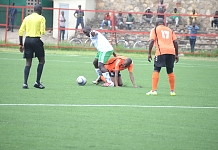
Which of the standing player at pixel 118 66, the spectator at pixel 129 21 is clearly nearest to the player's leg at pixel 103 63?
the standing player at pixel 118 66

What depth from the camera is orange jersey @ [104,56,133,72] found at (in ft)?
53.1

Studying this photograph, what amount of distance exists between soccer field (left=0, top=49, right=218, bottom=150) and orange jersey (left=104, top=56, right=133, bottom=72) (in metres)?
0.54

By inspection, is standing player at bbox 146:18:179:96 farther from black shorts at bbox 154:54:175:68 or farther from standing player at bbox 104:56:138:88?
standing player at bbox 104:56:138:88

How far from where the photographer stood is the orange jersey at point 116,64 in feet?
53.1

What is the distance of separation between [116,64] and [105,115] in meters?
4.89

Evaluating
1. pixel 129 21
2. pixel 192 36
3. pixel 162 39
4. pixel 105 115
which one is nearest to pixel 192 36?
pixel 192 36

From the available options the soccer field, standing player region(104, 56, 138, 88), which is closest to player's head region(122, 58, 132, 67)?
standing player region(104, 56, 138, 88)

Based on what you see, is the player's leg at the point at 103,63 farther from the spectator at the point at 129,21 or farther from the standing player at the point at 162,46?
the spectator at the point at 129,21

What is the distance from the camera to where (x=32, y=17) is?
49.3ft

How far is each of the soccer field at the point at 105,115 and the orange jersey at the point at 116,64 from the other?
0.54 meters

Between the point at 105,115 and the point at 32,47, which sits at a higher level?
the point at 32,47

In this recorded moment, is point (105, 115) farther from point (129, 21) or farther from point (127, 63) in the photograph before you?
point (129, 21)

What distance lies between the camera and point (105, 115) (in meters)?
11.4

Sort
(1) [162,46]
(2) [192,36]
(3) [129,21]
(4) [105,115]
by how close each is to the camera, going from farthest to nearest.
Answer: (3) [129,21] < (2) [192,36] < (1) [162,46] < (4) [105,115]
